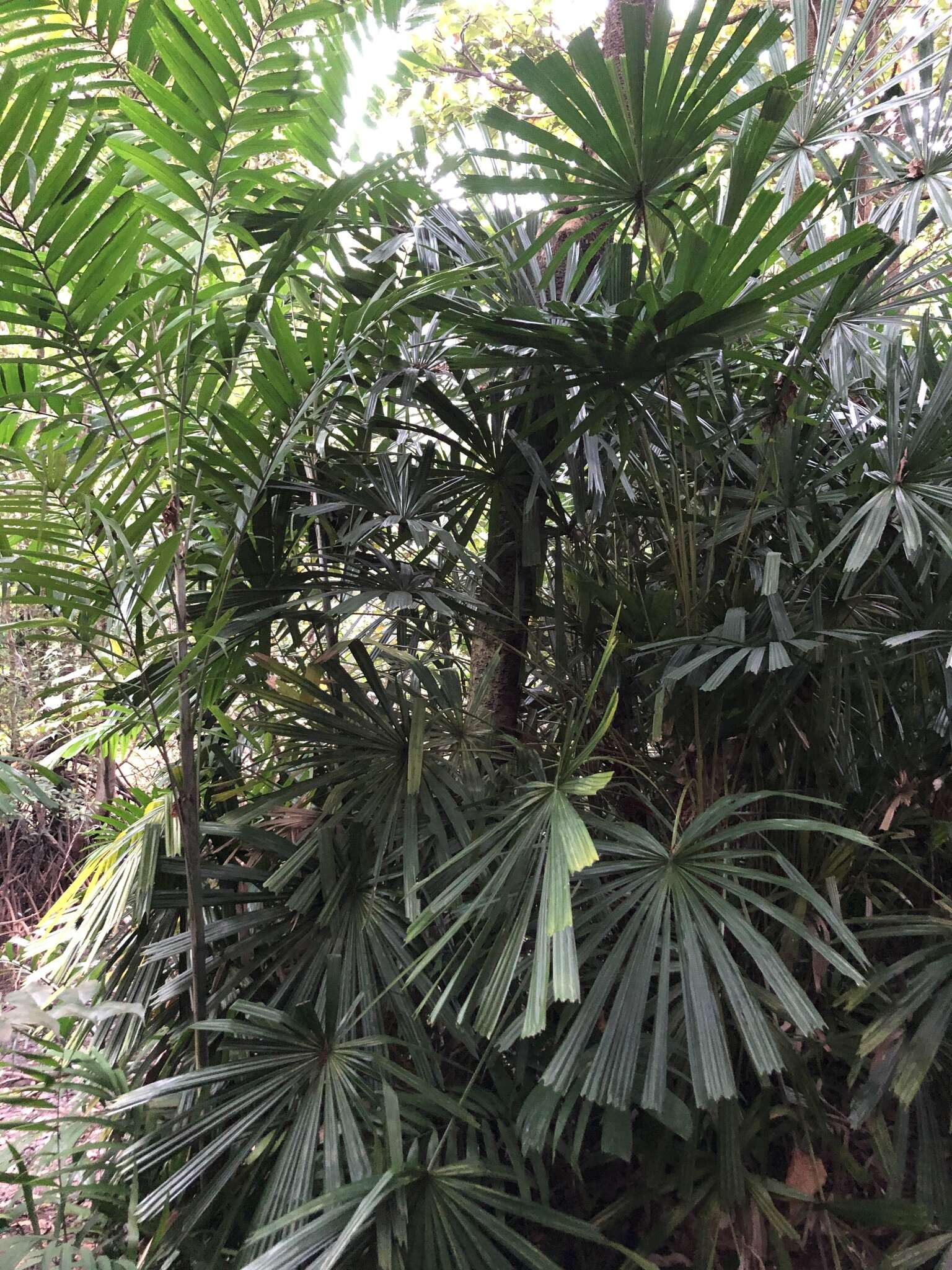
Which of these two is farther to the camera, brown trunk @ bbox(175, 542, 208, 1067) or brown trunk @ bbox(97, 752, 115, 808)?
brown trunk @ bbox(97, 752, 115, 808)

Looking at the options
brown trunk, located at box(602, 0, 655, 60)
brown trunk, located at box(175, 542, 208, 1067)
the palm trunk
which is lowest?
brown trunk, located at box(175, 542, 208, 1067)

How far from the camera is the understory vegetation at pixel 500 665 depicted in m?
0.86

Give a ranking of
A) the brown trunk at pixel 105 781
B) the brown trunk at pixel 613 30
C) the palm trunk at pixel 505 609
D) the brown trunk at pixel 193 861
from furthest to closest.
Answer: the brown trunk at pixel 105 781
the brown trunk at pixel 613 30
the palm trunk at pixel 505 609
the brown trunk at pixel 193 861

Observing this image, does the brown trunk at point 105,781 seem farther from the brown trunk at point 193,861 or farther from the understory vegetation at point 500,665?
the brown trunk at point 193,861

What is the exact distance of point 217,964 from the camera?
1113 millimetres

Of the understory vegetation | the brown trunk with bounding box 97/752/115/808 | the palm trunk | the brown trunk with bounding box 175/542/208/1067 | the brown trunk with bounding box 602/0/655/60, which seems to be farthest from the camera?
the brown trunk with bounding box 97/752/115/808

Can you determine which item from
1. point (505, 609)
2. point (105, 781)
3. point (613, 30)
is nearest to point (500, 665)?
point (505, 609)

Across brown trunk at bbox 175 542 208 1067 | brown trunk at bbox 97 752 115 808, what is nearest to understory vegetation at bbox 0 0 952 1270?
brown trunk at bbox 175 542 208 1067

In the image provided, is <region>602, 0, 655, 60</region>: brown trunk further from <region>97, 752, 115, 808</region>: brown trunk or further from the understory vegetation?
<region>97, 752, 115, 808</region>: brown trunk

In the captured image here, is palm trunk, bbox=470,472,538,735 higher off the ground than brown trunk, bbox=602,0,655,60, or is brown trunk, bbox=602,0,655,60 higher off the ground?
brown trunk, bbox=602,0,655,60

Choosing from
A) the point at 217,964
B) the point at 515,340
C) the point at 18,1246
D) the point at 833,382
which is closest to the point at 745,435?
the point at 833,382

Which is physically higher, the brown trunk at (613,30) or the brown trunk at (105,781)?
the brown trunk at (613,30)

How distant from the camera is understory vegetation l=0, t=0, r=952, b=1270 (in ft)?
2.82

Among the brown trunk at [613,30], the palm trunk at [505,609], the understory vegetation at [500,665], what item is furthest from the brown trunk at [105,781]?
the brown trunk at [613,30]
